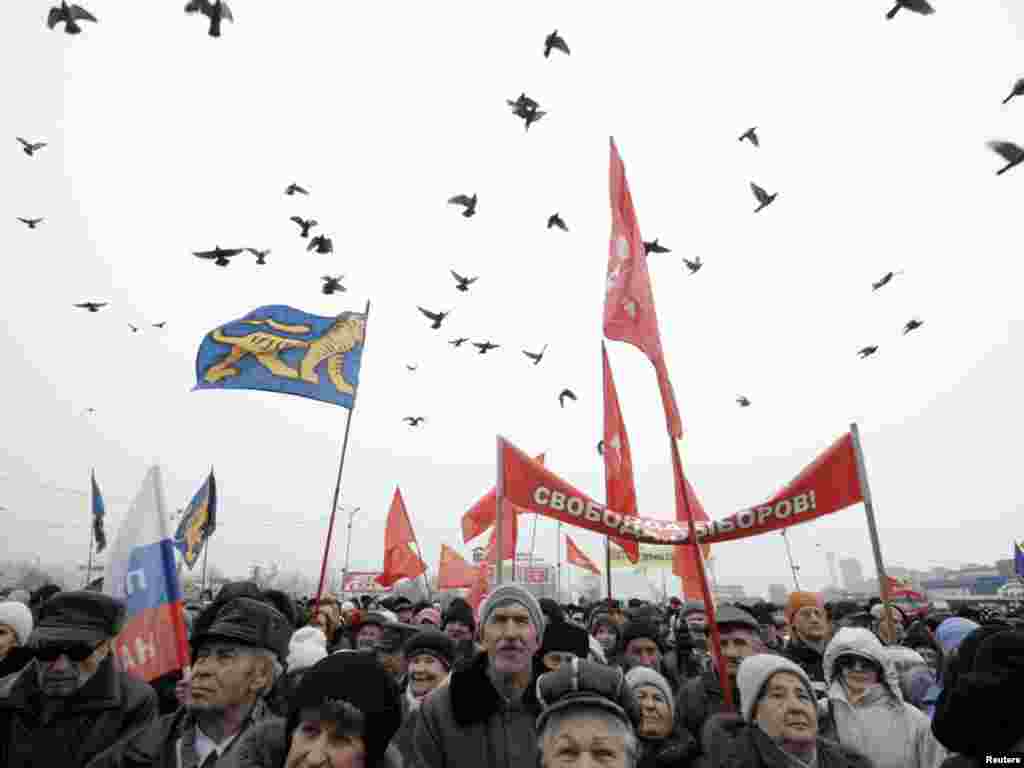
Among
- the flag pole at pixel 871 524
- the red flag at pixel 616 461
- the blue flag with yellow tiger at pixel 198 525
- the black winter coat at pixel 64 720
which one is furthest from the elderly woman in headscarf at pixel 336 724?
the blue flag with yellow tiger at pixel 198 525

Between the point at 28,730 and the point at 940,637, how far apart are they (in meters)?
7.02

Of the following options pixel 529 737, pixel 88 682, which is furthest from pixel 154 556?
pixel 529 737

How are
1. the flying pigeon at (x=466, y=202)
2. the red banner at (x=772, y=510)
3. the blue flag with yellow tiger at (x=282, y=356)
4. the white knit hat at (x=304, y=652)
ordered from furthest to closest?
1. the flying pigeon at (x=466, y=202)
2. the blue flag with yellow tiger at (x=282, y=356)
3. the red banner at (x=772, y=510)
4. the white knit hat at (x=304, y=652)

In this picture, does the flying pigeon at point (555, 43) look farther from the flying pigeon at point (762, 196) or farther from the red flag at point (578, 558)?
the red flag at point (578, 558)

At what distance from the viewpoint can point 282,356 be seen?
8109mm

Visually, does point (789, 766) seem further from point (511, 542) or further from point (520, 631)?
point (511, 542)

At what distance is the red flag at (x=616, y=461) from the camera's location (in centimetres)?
898

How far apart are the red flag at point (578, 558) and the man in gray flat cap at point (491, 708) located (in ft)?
46.0

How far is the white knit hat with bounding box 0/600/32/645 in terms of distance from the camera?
467 centimetres

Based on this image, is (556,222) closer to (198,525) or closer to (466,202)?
(466,202)

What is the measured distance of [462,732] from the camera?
3.07 meters

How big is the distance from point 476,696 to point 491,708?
3.9 inches

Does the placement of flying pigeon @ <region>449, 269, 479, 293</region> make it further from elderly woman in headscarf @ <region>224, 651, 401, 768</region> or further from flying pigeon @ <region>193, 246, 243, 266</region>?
elderly woman in headscarf @ <region>224, 651, 401, 768</region>

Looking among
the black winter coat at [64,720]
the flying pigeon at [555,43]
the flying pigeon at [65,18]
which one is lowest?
the black winter coat at [64,720]
